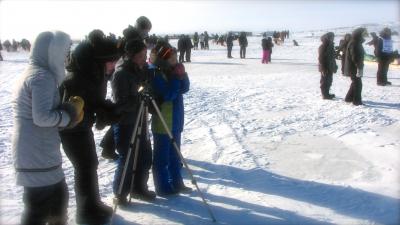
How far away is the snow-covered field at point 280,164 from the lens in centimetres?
412

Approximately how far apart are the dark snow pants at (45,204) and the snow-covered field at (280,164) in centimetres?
90

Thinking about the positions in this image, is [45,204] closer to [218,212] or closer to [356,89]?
[218,212]

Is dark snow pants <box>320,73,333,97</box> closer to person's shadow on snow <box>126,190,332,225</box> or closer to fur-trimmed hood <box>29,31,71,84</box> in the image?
person's shadow on snow <box>126,190,332,225</box>

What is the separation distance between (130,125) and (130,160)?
1.20 feet

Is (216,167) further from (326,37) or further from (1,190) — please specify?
(326,37)

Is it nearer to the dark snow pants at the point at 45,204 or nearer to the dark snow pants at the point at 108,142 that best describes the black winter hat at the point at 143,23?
the dark snow pants at the point at 108,142

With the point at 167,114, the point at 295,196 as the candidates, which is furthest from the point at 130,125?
the point at 295,196

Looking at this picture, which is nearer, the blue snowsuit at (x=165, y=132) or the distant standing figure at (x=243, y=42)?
the blue snowsuit at (x=165, y=132)

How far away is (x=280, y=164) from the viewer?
5531 millimetres

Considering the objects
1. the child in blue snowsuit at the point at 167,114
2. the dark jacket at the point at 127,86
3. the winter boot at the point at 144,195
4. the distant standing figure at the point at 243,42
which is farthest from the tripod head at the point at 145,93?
the distant standing figure at the point at 243,42

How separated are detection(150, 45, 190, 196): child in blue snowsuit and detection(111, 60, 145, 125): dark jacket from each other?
0.92 feet

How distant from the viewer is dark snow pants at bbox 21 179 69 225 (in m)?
2.92

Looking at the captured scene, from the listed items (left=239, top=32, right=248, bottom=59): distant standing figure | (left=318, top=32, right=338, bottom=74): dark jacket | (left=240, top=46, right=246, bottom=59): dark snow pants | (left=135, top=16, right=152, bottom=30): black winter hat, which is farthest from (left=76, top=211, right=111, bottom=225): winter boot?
(left=240, top=46, right=246, bottom=59): dark snow pants

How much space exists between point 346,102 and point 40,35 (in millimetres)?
7972
